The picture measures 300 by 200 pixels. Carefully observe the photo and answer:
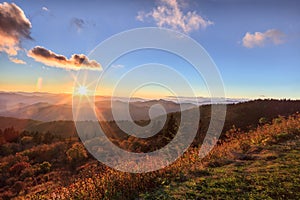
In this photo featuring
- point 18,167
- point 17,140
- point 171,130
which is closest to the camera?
point 171,130

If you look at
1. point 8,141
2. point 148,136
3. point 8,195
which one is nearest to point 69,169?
point 8,195

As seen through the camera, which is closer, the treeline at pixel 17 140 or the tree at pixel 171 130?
the tree at pixel 171 130

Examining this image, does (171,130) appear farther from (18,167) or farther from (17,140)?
(17,140)

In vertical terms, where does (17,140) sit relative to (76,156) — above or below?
below

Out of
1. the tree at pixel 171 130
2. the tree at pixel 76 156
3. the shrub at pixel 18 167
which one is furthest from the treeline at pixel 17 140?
the tree at pixel 171 130

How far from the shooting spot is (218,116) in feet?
86.5

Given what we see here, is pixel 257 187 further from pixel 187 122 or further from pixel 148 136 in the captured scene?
pixel 187 122

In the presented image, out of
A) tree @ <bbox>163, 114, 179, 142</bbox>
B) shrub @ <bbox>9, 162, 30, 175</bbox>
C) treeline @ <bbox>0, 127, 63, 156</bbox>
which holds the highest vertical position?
tree @ <bbox>163, 114, 179, 142</bbox>

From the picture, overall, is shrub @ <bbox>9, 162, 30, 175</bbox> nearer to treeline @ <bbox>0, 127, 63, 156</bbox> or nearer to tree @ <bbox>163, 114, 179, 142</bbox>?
treeline @ <bbox>0, 127, 63, 156</bbox>

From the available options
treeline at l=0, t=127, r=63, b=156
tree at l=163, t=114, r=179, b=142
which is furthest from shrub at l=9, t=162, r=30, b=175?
tree at l=163, t=114, r=179, b=142

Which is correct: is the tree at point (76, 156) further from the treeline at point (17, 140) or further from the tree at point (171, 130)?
the treeline at point (17, 140)

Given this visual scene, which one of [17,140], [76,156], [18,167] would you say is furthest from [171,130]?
[17,140]

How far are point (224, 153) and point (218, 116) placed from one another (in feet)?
56.1

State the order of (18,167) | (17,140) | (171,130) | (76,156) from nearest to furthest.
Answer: (171,130) < (76,156) < (18,167) < (17,140)
